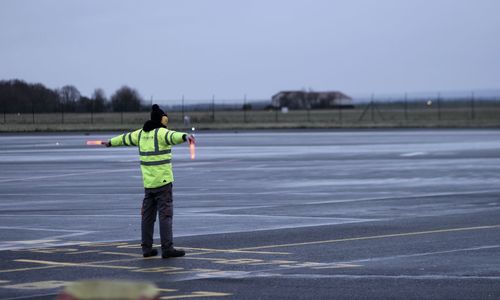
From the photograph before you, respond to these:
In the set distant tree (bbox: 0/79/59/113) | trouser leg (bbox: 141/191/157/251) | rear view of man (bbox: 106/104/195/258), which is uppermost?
distant tree (bbox: 0/79/59/113)

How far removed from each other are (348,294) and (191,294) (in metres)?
1.51

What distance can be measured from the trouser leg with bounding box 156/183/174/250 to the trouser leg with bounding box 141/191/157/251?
0.42ft

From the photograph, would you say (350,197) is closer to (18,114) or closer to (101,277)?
(101,277)

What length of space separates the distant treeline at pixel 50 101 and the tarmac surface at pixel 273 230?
55634 mm

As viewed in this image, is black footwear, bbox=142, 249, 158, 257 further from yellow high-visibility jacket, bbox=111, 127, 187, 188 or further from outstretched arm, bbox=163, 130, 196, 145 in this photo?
outstretched arm, bbox=163, 130, 196, 145

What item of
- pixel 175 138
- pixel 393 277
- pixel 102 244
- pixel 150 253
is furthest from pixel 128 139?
pixel 393 277

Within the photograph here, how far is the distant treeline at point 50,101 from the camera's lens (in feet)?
290

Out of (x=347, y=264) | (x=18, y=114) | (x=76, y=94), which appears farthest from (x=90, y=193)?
(x=76, y=94)

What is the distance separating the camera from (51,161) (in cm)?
3772

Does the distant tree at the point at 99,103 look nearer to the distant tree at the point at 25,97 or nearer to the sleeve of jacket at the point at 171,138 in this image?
the distant tree at the point at 25,97

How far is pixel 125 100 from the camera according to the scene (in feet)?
348

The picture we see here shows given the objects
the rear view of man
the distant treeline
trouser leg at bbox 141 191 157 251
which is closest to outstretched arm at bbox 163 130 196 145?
the rear view of man

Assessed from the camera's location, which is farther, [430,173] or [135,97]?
[135,97]

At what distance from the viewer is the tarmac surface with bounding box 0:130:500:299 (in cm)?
1113
